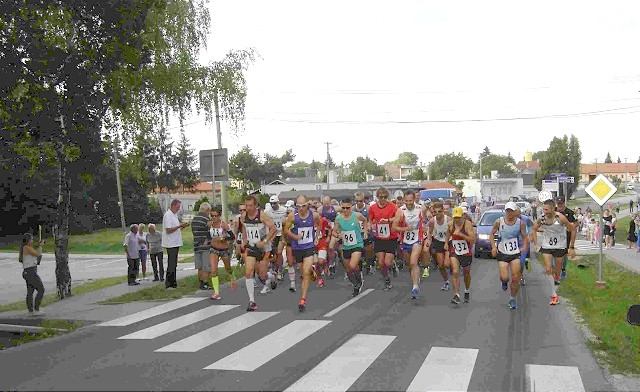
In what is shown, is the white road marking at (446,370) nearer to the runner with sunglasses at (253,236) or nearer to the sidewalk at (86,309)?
the runner with sunglasses at (253,236)

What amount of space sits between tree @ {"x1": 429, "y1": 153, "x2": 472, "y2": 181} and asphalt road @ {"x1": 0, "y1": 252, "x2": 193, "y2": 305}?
13146cm

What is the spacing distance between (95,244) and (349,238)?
121 feet

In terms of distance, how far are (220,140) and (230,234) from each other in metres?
9.17

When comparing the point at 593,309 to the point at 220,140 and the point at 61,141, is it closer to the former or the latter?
the point at 61,141

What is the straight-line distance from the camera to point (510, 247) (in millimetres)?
11383

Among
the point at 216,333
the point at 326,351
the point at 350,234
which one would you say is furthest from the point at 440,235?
the point at 326,351

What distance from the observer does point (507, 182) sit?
252ft

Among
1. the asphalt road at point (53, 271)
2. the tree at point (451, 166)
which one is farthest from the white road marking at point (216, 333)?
the tree at point (451, 166)

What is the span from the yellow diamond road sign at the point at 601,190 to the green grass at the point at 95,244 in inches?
1066

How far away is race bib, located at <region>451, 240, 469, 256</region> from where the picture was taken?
39.3ft

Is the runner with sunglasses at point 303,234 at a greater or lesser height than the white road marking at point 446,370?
greater

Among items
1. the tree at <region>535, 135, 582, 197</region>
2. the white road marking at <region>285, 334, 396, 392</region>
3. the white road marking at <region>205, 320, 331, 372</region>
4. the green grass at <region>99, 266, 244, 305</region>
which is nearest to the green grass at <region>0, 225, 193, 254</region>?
the green grass at <region>99, 266, 244, 305</region>

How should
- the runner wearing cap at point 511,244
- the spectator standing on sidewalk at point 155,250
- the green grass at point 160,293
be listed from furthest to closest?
the spectator standing on sidewalk at point 155,250 → the green grass at point 160,293 → the runner wearing cap at point 511,244

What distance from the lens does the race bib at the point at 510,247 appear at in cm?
1135
